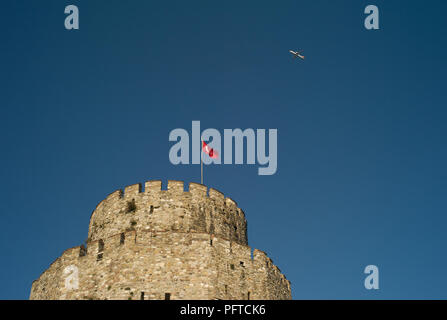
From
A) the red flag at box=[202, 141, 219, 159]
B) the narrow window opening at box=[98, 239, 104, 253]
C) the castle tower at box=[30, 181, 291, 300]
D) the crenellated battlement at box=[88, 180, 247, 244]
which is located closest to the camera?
the castle tower at box=[30, 181, 291, 300]

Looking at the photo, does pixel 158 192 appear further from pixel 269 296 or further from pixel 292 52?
pixel 292 52

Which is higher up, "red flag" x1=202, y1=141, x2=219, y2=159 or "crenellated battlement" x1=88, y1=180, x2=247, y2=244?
"red flag" x1=202, y1=141, x2=219, y2=159

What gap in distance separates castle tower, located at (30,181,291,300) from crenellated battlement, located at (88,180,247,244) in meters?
0.06

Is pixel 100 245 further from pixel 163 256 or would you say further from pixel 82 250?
pixel 163 256

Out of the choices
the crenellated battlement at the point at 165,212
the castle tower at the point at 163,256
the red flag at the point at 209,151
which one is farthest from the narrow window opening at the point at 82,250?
the red flag at the point at 209,151

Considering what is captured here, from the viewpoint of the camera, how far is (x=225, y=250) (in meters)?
29.5

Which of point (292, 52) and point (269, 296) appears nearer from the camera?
point (269, 296)

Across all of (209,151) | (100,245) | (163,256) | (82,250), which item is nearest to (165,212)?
(163,256)

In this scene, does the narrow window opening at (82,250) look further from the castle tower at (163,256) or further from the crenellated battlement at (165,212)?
the crenellated battlement at (165,212)

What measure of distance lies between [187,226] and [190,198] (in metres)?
2.00

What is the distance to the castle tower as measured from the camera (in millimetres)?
27203

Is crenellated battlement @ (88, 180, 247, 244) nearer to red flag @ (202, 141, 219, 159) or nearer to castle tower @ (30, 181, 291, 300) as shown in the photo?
castle tower @ (30, 181, 291, 300)

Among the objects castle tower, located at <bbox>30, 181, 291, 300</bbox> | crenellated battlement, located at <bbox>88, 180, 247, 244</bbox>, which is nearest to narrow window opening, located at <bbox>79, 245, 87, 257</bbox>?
castle tower, located at <bbox>30, 181, 291, 300</bbox>
